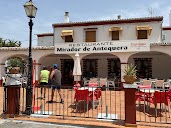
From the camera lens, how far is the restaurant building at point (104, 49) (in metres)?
14.5

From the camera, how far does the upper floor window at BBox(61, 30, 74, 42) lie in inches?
698

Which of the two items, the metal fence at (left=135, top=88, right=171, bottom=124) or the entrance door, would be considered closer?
the metal fence at (left=135, top=88, right=171, bottom=124)

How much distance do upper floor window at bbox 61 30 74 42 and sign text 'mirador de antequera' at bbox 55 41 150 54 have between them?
3.26 meters

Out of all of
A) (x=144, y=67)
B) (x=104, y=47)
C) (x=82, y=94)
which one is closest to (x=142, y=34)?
(x=144, y=67)

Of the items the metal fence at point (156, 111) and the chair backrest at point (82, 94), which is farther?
the chair backrest at point (82, 94)

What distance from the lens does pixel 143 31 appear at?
645 inches

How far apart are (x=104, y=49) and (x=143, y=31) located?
15.5ft

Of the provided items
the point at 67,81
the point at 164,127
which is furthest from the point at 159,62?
the point at 164,127

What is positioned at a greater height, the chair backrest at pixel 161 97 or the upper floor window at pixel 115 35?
the upper floor window at pixel 115 35

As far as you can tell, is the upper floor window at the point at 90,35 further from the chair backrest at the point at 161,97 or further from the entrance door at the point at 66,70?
the chair backrest at the point at 161,97

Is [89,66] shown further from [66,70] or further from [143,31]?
[143,31]

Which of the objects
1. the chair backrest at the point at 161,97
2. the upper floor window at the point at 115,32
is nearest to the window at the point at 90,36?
the upper floor window at the point at 115,32

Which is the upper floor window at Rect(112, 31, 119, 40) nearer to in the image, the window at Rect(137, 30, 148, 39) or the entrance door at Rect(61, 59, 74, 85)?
the window at Rect(137, 30, 148, 39)

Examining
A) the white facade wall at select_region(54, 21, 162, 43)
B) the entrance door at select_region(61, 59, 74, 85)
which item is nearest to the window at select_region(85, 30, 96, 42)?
the white facade wall at select_region(54, 21, 162, 43)
